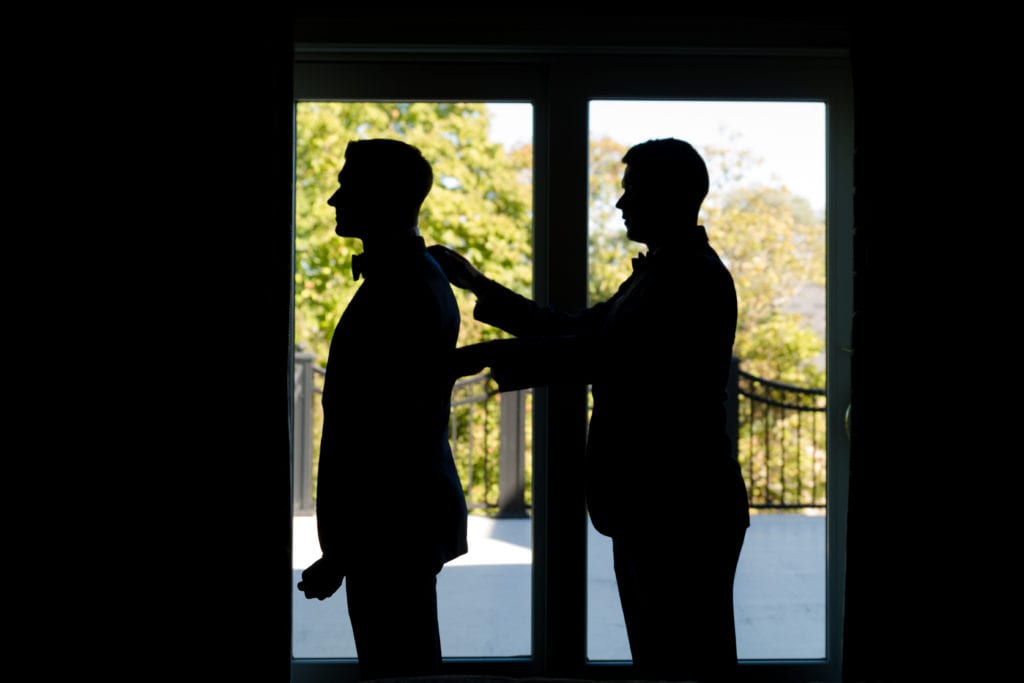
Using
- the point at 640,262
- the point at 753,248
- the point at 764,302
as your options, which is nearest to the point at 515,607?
the point at 640,262

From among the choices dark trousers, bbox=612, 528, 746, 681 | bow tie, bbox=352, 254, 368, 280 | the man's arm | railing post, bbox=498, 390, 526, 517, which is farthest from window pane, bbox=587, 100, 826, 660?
railing post, bbox=498, 390, 526, 517

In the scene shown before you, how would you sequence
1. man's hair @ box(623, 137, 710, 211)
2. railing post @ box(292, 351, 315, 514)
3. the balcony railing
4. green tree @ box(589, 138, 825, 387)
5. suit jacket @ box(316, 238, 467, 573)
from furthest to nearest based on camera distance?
1. the balcony railing
2. railing post @ box(292, 351, 315, 514)
3. green tree @ box(589, 138, 825, 387)
4. man's hair @ box(623, 137, 710, 211)
5. suit jacket @ box(316, 238, 467, 573)

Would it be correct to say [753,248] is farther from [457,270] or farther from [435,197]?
[457,270]

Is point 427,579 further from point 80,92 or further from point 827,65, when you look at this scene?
point 827,65

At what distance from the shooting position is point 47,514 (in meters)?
1.97

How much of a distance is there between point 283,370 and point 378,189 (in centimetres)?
52

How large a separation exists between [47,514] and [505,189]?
198 centimetres

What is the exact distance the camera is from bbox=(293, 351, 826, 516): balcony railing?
13.6 feet

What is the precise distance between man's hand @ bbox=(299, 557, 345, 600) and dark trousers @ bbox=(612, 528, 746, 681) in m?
0.60

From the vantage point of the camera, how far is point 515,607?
2.71 metres

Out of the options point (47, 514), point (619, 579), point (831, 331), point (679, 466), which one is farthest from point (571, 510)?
point (47, 514)

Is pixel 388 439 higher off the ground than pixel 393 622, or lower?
higher

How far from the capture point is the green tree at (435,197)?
317 centimetres

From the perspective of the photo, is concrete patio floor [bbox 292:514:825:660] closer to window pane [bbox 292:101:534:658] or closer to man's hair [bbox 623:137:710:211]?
window pane [bbox 292:101:534:658]
